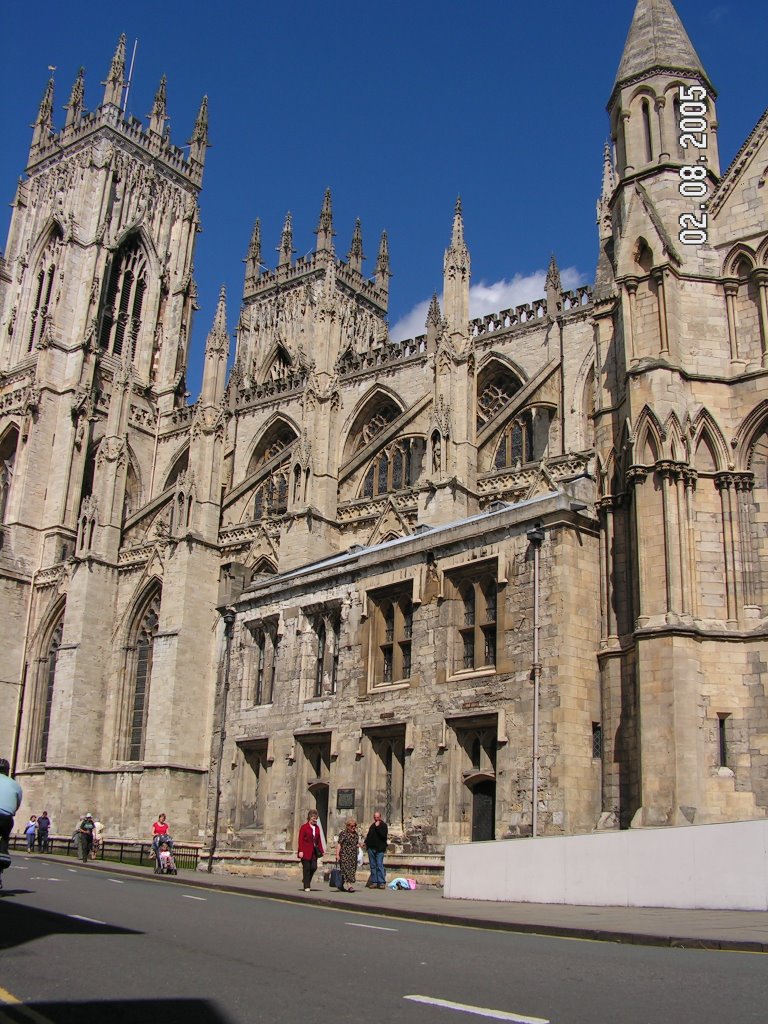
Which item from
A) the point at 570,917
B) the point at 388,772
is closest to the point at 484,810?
the point at 388,772

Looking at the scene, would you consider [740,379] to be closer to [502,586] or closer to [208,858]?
[502,586]

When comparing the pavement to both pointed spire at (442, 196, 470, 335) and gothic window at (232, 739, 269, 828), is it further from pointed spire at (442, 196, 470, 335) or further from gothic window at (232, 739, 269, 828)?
pointed spire at (442, 196, 470, 335)

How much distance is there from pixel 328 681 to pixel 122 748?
71.3 ft

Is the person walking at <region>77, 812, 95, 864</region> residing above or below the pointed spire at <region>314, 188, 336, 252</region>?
below

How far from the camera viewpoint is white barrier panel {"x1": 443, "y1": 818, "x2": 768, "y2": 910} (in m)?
11.7

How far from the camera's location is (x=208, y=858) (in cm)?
2353

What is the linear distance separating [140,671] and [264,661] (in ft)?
63.7

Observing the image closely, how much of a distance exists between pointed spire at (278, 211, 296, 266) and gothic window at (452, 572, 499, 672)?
2086 inches

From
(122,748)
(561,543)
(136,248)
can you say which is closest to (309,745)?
(561,543)

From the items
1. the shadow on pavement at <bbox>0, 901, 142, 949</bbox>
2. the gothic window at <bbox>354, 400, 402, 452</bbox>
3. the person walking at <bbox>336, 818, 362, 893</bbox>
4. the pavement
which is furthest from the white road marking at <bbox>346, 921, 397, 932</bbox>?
the gothic window at <bbox>354, 400, 402, 452</bbox>

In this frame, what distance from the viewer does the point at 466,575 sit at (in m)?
19.4

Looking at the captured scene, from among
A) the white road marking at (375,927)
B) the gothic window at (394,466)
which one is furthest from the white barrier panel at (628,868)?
the gothic window at (394,466)

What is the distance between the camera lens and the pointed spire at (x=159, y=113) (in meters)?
60.4

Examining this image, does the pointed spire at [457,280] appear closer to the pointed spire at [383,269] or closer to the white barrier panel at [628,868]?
the white barrier panel at [628,868]
